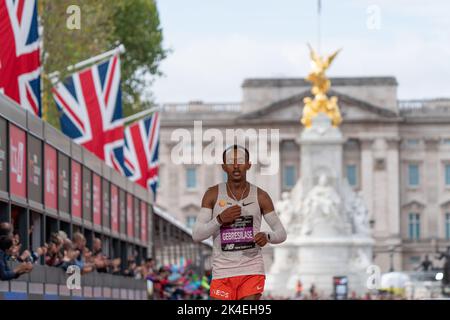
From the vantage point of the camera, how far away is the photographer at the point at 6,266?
58.5 ft

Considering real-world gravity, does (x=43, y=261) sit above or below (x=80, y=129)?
below

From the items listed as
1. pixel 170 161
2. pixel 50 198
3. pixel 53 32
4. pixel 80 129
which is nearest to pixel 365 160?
pixel 170 161

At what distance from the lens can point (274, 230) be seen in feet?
44.4

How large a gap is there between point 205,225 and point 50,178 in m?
13.5

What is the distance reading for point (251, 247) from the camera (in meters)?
13.2

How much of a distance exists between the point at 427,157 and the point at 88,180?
133 metres

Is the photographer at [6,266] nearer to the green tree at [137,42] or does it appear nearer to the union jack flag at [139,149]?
the union jack flag at [139,149]

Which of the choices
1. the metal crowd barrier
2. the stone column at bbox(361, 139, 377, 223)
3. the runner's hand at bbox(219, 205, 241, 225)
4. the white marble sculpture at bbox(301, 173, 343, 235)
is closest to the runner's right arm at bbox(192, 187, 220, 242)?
the runner's hand at bbox(219, 205, 241, 225)

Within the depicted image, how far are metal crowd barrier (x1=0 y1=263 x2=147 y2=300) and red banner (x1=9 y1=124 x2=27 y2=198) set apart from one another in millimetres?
1111

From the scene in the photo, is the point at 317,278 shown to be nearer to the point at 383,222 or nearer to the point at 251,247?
the point at 383,222

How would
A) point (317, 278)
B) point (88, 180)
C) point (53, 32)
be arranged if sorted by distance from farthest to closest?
point (317, 278)
point (53, 32)
point (88, 180)

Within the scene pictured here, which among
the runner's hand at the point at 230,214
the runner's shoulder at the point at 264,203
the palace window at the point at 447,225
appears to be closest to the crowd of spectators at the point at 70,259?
the runner's shoulder at the point at 264,203

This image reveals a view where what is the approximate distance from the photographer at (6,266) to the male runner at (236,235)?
497cm
